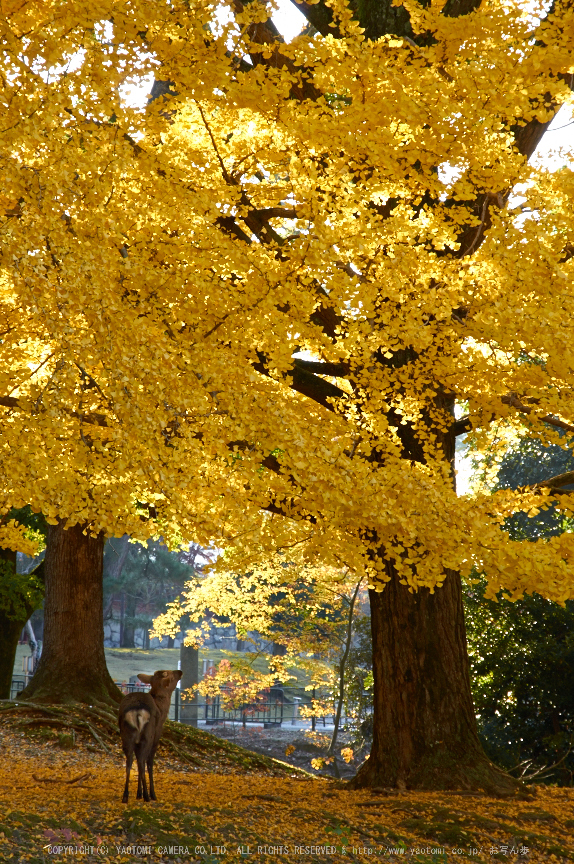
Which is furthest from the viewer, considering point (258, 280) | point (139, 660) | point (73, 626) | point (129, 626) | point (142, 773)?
point (129, 626)

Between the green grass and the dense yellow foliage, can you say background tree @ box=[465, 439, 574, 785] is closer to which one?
the dense yellow foliage

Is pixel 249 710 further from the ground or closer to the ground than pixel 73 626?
closer to the ground

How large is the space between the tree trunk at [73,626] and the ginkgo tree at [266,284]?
511 centimetres

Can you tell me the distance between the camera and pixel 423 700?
23.1 ft

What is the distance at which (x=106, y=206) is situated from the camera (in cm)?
478

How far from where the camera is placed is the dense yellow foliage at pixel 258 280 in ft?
14.4

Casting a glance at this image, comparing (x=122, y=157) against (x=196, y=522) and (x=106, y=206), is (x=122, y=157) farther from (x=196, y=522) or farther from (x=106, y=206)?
(x=196, y=522)

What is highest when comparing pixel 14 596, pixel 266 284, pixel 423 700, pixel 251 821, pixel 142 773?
pixel 266 284

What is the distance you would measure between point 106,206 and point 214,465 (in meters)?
2.19

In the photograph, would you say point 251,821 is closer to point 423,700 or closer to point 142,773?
point 142,773

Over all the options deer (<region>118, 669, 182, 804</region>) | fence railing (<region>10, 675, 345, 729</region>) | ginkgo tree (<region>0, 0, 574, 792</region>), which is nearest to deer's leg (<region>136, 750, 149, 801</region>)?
deer (<region>118, 669, 182, 804</region>)

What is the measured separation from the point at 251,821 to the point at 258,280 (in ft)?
12.8

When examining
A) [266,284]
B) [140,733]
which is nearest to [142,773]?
[140,733]

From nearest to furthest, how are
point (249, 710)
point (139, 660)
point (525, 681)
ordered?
1. point (525, 681)
2. point (249, 710)
3. point (139, 660)
